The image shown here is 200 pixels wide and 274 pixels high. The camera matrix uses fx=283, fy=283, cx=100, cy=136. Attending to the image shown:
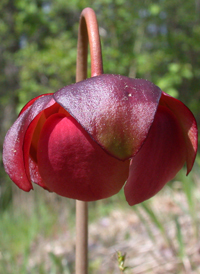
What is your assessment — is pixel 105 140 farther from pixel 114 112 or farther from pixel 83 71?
pixel 83 71

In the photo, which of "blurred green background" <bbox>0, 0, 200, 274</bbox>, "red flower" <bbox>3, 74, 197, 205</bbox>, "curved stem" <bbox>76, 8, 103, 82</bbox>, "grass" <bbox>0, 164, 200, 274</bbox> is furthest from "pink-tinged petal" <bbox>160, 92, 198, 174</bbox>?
"blurred green background" <bbox>0, 0, 200, 274</bbox>

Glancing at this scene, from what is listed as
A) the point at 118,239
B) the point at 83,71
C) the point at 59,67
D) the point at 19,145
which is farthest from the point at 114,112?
the point at 59,67

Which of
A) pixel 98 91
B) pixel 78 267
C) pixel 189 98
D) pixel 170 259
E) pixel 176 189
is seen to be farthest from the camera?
pixel 189 98

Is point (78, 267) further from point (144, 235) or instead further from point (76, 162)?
point (144, 235)

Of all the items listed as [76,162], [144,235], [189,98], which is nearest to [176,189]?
[144,235]

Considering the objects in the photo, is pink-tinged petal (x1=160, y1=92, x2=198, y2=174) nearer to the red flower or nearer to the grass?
the red flower

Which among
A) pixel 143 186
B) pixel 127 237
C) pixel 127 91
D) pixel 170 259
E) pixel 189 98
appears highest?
pixel 127 91
